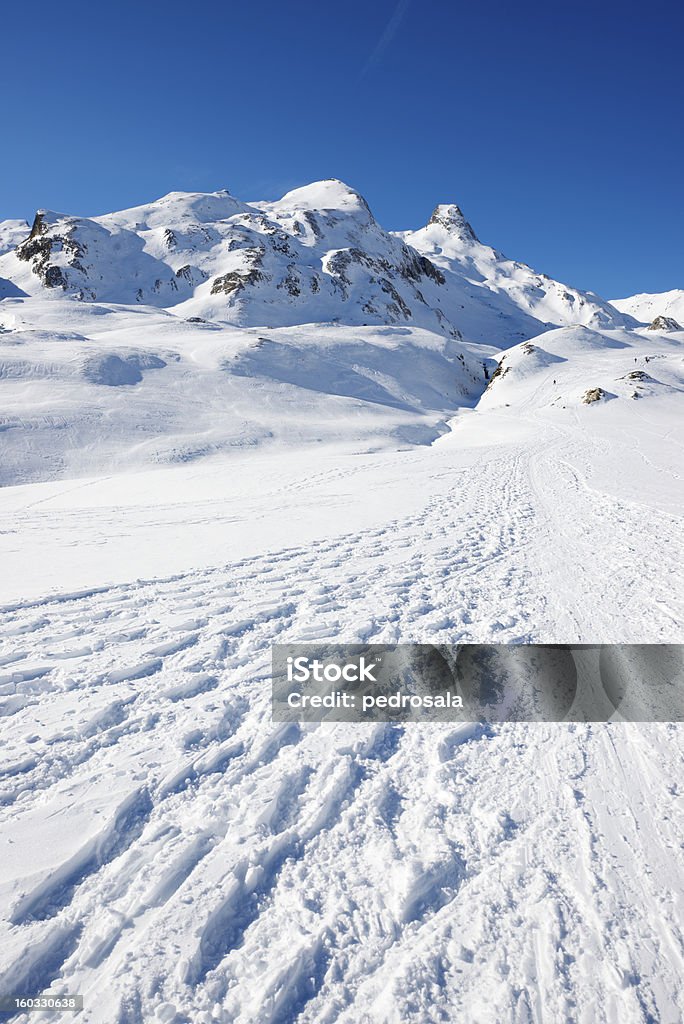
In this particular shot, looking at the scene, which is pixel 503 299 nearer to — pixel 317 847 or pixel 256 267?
pixel 256 267

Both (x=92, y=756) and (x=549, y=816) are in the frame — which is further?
(x=92, y=756)

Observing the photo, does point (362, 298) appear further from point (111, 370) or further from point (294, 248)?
point (111, 370)

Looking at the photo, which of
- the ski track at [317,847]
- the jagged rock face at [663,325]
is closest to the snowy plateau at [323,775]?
the ski track at [317,847]

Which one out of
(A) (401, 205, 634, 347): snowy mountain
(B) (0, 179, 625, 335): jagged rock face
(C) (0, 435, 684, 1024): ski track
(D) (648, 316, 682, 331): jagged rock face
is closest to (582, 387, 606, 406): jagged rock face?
(C) (0, 435, 684, 1024): ski track

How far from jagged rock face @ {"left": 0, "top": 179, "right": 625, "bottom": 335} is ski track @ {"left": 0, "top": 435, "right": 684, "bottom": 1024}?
80776 millimetres

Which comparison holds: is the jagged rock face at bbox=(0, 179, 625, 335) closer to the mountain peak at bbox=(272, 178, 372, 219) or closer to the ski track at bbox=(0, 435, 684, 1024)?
the mountain peak at bbox=(272, 178, 372, 219)

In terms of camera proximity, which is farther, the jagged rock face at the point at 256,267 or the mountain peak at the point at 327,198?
the mountain peak at the point at 327,198

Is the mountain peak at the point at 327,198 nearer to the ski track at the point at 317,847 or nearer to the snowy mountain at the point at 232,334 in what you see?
the snowy mountain at the point at 232,334

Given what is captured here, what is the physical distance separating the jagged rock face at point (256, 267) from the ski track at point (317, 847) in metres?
80.8

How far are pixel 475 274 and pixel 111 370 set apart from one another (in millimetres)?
178101

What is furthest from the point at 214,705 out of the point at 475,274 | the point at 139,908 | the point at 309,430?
the point at 475,274

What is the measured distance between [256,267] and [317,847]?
100176 mm

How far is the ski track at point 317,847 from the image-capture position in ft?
6.42

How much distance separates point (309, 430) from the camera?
26891mm
